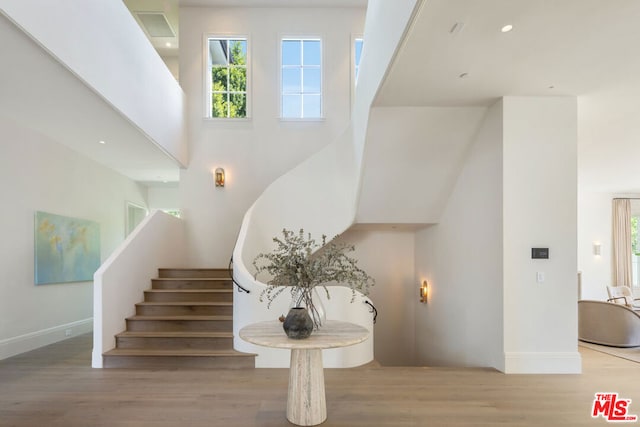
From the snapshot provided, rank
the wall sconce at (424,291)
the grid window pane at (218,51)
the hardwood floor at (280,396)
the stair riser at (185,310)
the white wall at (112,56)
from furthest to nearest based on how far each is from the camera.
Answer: the grid window pane at (218,51), the wall sconce at (424,291), the stair riser at (185,310), the white wall at (112,56), the hardwood floor at (280,396)

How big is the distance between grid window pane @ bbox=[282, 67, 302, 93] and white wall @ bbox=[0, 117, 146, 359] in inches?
149

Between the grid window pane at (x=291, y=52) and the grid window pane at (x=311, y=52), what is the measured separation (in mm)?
118

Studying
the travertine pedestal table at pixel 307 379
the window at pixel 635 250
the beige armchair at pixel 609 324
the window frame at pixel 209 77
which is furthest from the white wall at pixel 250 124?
the window at pixel 635 250

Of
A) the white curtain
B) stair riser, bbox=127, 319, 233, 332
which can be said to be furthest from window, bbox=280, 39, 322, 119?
the white curtain

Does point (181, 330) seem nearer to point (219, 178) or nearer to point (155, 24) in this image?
point (219, 178)

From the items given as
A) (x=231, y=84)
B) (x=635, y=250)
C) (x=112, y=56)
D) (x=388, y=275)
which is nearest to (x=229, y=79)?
(x=231, y=84)

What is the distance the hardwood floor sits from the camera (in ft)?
9.71

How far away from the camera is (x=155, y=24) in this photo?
7316mm

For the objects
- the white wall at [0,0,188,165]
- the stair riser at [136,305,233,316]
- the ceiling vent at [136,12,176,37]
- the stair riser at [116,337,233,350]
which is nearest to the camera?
the white wall at [0,0,188,165]

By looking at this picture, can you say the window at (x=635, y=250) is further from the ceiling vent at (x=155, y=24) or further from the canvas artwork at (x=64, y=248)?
the canvas artwork at (x=64, y=248)

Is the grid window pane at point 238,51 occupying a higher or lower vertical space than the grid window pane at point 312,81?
higher

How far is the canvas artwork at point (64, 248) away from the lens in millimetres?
5203

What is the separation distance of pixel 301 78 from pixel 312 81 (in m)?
0.22

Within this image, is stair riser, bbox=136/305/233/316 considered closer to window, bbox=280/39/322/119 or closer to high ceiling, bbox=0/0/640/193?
high ceiling, bbox=0/0/640/193
